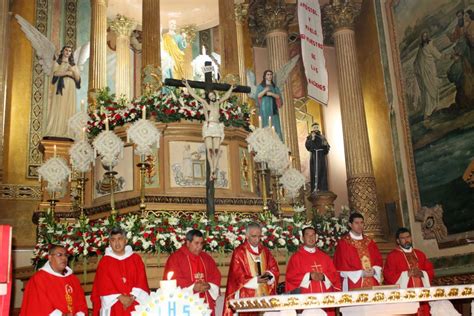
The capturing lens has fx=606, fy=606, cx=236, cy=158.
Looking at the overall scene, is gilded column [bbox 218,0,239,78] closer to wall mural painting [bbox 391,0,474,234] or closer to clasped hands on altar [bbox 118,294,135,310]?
wall mural painting [bbox 391,0,474,234]

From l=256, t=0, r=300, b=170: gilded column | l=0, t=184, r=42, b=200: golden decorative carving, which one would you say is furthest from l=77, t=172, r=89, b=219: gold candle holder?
l=256, t=0, r=300, b=170: gilded column

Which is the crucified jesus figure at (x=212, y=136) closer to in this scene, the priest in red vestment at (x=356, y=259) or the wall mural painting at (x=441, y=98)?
the priest in red vestment at (x=356, y=259)

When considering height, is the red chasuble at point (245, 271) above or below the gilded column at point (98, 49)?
below

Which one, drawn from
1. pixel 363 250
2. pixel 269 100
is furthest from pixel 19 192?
pixel 363 250

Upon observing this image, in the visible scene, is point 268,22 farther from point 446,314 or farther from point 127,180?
point 446,314

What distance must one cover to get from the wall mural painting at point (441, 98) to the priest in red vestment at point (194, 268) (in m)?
5.58

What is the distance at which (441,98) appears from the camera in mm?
11422

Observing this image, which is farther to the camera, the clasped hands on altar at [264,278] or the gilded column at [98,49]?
the gilded column at [98,49]

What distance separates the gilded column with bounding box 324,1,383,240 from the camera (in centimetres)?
1316

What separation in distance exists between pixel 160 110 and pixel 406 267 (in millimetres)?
4289

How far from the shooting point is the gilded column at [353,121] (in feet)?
43.2

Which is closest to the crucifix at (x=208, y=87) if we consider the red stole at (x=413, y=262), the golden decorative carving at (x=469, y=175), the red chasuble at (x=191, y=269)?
the red chasuble at (x=191, y=269)

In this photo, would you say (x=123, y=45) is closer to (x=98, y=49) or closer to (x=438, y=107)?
(x=98, y=49)

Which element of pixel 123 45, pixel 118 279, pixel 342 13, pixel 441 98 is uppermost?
pixel 342 13
